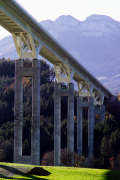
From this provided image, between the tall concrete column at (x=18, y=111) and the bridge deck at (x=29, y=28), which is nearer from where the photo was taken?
the bridge deck at (x=29, y=28)

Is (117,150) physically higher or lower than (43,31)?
lower

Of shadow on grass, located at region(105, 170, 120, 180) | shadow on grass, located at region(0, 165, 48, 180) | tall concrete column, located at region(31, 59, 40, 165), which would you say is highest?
tall concrete column, located at region(31, 59, 40, 165)

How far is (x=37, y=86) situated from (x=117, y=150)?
148 feet

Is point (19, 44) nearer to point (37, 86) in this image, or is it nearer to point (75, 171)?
point (37, 86)

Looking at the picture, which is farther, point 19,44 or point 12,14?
point 19,44

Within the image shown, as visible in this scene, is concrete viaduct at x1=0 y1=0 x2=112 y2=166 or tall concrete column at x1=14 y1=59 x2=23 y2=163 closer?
concrete viaduct at x1=0 y1=0 x2=112 y2=166

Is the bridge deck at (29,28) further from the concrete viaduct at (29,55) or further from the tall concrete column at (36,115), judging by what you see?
the tall concrete column at (36,115)

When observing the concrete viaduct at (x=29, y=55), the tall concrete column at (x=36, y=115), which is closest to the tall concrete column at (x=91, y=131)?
the concrete viaduct at (x=29, y=55)

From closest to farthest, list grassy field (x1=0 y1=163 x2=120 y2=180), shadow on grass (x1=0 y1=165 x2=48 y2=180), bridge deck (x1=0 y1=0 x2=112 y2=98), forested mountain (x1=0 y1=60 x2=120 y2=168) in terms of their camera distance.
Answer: shadow on grass (x1=0 y1=165 x2=48 y2=180) → grassy field (x1=0 y1=163 x2=120 y2=180) → bridge deck (x1=0 y1=0 x2=112 y2=98) → forested mountain (x1=0 y1=60 x2=120 y2=168)

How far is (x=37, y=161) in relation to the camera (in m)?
44.4

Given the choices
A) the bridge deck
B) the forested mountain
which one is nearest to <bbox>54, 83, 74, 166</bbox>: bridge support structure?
the bridge deck

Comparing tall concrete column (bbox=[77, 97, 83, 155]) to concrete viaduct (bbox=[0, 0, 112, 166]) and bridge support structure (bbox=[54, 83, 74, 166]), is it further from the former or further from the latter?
concrete viaduct (bbox=[0, 0, 112, 166])

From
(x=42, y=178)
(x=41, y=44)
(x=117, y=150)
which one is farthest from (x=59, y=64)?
(x=42, y=178)

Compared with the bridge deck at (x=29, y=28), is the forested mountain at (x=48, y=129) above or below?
below
